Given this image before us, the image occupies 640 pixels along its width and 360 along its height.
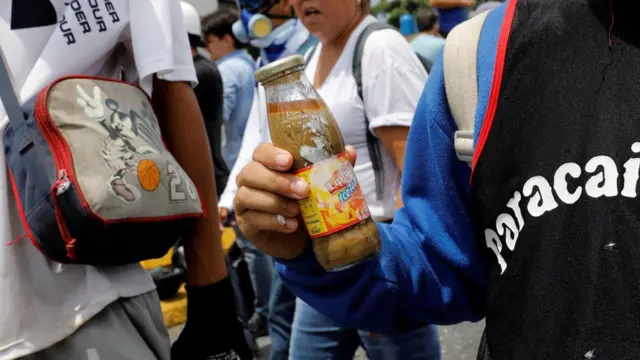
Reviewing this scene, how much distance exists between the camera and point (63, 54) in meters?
1.58

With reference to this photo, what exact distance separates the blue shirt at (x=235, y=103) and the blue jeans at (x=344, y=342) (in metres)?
2.77

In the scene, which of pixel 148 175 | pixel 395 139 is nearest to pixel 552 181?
pixel 148 175

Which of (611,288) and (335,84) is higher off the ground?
(611,288)

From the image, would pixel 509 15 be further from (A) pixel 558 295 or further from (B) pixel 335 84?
(B) pixel 335 84

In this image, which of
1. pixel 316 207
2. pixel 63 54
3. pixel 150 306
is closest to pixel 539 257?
pixel 316 207

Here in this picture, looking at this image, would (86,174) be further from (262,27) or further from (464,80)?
(262,27)

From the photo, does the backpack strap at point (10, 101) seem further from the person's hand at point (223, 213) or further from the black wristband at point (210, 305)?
the person's hand at point (223, 213)

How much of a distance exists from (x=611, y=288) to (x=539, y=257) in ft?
0.35

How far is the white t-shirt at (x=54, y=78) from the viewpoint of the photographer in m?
1.50

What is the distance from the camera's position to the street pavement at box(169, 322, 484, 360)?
4.08 m

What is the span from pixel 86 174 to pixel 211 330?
522 millimetres

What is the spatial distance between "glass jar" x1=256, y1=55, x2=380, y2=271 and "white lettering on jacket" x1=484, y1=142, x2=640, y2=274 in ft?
0.83

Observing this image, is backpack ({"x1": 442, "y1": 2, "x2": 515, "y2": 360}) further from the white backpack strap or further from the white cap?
the white cap

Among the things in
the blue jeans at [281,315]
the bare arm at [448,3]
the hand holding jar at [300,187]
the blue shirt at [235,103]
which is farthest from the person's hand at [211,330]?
the bare arm at [448,3]
